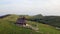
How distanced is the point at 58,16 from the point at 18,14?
1.05 metres

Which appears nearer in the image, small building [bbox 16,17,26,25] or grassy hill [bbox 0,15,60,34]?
grassy hill [bbox 0,15,60,34]

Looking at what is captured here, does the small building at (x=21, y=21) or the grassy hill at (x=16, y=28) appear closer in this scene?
the grassy hill at (x=16, y=28)

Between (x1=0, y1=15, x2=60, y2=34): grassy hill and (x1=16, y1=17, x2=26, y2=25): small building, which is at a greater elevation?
(x1=16, y1=17, x2=26, y2=25): small building

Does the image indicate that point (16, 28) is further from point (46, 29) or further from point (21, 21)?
point (46, 29)

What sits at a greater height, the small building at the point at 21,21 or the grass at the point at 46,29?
the small building at the point at 21,21

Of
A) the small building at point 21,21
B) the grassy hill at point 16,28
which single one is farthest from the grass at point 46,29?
the small building at point 21,21

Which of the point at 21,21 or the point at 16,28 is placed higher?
the point at 21,21

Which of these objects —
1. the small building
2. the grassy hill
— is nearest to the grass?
the grassy hill

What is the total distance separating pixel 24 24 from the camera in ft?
11.8

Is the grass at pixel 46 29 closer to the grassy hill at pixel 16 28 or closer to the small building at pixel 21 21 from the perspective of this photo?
the grassy hill at pixel 16 28

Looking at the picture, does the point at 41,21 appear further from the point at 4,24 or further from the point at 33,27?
the point at 4,24

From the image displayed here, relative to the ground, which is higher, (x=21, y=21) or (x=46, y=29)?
(x=21, y=21)

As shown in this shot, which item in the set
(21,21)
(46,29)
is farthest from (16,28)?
(46,29)

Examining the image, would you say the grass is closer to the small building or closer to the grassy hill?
the grassy hill
